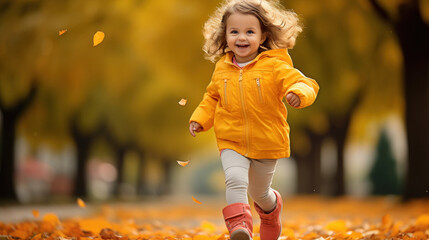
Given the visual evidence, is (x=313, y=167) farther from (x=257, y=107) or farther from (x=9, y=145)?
(x=257, y=107)

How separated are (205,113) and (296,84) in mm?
835

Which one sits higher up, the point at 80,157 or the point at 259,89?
the point at 259,89

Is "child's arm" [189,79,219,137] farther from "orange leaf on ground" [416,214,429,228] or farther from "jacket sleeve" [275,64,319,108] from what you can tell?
"orange leaf on ground" [416,214,429,228]

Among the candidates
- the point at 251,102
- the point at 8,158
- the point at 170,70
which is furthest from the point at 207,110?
the point at 8,158

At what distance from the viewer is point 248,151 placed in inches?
175

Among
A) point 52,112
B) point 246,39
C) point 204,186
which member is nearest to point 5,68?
point 52,112

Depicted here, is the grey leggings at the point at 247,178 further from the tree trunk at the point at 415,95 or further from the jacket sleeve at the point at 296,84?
the tree trunk at the point at 415,95

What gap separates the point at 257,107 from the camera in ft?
14.6

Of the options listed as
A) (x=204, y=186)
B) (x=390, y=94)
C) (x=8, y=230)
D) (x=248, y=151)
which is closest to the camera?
(x=248, y=151)

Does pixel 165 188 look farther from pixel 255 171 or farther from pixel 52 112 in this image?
pixel 255 171

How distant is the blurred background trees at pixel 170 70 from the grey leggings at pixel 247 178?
744cm

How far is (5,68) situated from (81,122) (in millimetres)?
9660

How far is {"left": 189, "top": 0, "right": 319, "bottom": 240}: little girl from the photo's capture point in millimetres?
4348

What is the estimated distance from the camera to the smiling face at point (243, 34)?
4.46 metres
